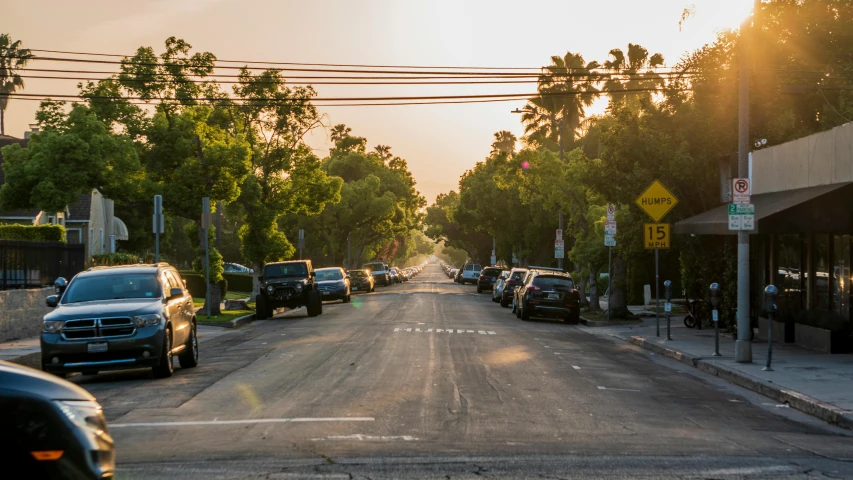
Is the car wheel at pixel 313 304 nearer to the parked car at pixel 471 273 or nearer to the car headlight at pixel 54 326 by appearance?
the car headlight at pixel 54 326

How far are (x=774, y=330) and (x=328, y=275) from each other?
25913mm

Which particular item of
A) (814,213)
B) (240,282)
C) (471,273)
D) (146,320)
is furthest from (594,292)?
(471,273)

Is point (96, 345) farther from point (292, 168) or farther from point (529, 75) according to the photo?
point (292, 168)

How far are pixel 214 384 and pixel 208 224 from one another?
52.5 feet

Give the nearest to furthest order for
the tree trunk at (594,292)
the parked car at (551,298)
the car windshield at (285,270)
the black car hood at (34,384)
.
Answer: the black car hood at (34,384) → the parked car at (551,298) → the car windshield at (285,270) → the tree trunk at (594,292)

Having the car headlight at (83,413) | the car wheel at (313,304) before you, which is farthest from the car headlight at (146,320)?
the car wheel at (313,304)

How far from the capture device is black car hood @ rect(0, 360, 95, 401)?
4.82 meters

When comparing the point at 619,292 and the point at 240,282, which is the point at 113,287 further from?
the point at 240,282

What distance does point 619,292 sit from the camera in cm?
3359

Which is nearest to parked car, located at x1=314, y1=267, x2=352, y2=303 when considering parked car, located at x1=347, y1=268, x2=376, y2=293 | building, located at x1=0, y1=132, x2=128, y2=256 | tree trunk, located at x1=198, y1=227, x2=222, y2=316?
building, located at x1=0, y1=132, x2=128, y2=256

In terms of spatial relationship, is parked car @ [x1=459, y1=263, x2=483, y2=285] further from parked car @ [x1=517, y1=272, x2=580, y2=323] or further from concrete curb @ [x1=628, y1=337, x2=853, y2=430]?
concrete curb @ [x1=628, y1=337, x2=853, y2=430]

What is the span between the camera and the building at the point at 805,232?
18781 mm

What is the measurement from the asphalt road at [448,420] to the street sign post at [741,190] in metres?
3.30

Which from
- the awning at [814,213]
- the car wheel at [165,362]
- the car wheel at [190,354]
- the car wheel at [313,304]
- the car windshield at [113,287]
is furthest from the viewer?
the car wheel at [313,304]
